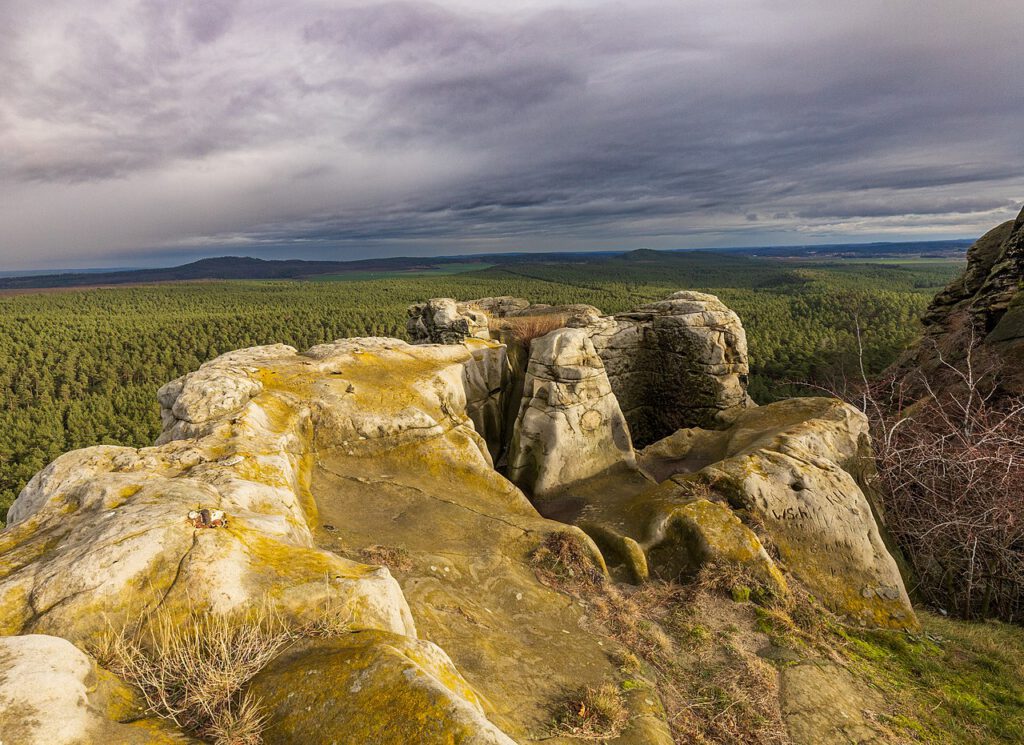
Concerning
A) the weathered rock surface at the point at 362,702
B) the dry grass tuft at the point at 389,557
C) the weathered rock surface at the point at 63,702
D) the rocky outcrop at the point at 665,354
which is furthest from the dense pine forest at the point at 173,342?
the weathered rock surface at the point at 63,702

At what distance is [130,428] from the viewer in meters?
70.7

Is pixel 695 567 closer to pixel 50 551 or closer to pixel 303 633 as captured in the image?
pixel 303 633

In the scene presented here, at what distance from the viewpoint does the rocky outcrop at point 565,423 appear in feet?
57.7

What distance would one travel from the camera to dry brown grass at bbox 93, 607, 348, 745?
392 cm

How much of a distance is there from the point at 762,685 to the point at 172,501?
9838mm

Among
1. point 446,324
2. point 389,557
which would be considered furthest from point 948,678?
point 446,324

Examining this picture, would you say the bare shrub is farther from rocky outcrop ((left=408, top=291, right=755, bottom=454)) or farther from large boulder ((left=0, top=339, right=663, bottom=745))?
large boulder ((left=0, top=339, right=663, bottom=745))

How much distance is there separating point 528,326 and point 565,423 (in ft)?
40.7

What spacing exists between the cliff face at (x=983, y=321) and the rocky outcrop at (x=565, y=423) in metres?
12.7

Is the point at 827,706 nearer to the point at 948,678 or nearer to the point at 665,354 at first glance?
the point at 948,678

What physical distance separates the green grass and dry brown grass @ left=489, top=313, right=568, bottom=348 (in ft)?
58.3

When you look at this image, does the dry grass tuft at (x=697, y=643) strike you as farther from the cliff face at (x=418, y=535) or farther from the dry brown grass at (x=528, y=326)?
the dry brown grass at (x=528, y=326)

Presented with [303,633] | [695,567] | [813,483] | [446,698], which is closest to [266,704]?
[303,633]

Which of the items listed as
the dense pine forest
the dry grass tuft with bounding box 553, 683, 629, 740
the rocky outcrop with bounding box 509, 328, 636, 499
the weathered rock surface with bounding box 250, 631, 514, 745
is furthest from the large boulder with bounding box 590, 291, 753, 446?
the weathered rock surface with bounding box 250, 631, 514, 745
